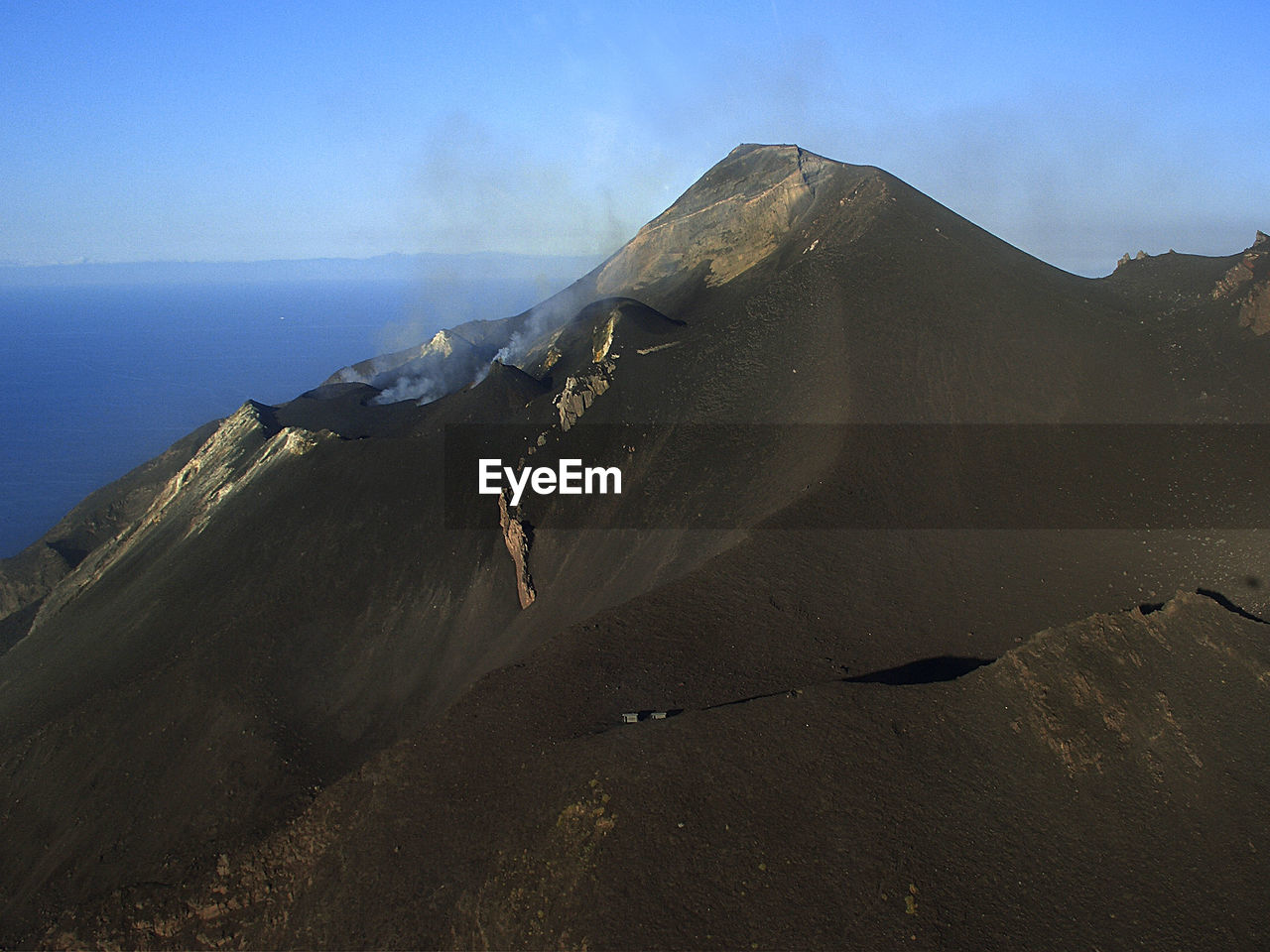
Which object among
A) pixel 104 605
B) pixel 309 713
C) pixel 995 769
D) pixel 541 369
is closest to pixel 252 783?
A: pixel 309 713

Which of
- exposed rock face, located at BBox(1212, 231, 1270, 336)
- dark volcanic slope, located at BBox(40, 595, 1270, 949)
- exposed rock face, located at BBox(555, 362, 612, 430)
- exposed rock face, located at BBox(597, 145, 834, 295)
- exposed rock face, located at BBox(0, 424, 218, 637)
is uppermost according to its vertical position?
exposed rock face, located at BBox(597, 145, 834, 295)

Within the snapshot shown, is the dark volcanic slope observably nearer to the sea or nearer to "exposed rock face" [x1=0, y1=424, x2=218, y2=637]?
"exposed rock face" [x1=0, y1=424, x2=218, y2=637]

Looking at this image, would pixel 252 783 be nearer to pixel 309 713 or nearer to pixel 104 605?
pixel 309 713

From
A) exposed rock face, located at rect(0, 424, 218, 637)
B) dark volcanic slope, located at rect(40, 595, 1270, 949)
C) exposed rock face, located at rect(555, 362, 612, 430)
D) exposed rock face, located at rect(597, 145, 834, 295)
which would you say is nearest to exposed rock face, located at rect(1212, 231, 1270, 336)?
dark volcanic slope, located at rect(40, 595, 1270, 949)

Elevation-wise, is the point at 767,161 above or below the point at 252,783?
above

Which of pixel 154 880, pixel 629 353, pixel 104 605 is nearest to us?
pixel 154 880

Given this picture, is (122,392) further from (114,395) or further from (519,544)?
(519,544)
